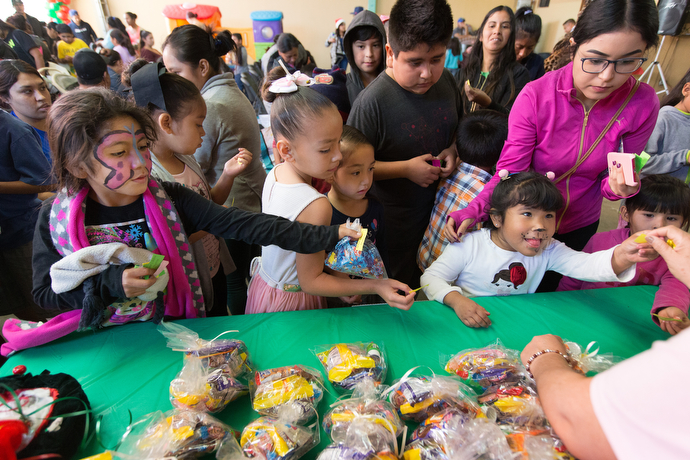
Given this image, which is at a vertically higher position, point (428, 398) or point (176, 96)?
point (176, 96)

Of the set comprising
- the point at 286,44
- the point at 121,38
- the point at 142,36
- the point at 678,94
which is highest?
the point at 142,36

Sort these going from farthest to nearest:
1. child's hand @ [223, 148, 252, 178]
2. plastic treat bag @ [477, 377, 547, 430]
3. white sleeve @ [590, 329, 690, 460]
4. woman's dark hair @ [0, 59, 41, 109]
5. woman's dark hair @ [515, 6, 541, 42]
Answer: woman's dark hair @ [515, 6, 541, 42] < woman's dark hair @ [0, 59, 41, 109] < child's hand @ [223, 148, 252, 178] < plastic treat bag @ [477, 377, 547, 430] < white sleeve @ [590, 329, 690, 460]

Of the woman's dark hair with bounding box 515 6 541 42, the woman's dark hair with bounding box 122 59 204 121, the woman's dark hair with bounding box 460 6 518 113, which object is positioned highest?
the woman's dark hair with bounding box 515 6 541 42

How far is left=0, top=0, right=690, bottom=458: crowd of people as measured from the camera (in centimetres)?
107

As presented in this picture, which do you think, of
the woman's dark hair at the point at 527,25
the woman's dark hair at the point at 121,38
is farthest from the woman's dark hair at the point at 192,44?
the woman's dark hair at the point at 121,38

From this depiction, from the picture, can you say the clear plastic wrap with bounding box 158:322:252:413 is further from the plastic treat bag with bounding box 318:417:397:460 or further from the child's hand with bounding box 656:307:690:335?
the child's hand with bounding box 656:307:690:335

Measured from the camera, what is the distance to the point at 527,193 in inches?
56.3

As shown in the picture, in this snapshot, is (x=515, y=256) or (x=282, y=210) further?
(x=515, y=256)

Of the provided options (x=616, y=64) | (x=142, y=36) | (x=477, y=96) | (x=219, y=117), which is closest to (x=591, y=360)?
(x=616, y=64)

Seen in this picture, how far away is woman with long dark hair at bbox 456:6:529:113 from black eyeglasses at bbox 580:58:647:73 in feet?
3.94

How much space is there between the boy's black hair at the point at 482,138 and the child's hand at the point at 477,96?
41 centimetres

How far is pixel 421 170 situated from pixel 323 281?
2.89 feet

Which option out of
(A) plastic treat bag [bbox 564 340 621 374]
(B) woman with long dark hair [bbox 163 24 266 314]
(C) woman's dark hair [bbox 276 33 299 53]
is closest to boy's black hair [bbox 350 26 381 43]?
(B) woman with long dark hair [bbox 163 24 266 314]

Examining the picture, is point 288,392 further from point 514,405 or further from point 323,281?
point 514,405
